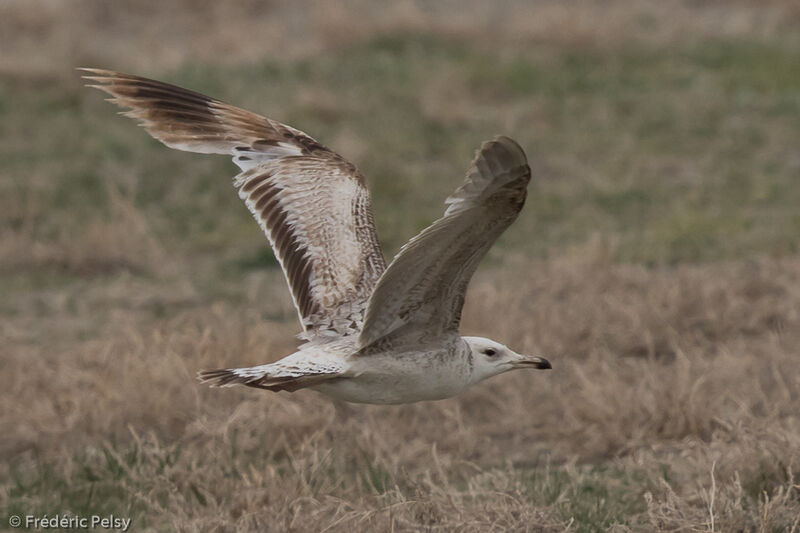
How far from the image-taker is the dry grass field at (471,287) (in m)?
5.62

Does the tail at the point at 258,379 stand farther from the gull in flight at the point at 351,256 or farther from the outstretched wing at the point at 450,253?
the outstretched wing at the point at 450,253

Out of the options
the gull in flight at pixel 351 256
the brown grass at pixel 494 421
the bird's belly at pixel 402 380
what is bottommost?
the brown grass at pixel 494 421

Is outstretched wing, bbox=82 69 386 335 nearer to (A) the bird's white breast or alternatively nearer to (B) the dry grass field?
(A) the bird's white breast

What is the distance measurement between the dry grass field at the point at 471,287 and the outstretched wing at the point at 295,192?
2.26 feet

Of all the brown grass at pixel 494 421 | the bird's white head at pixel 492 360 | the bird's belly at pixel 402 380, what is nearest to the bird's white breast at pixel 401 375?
the bird's belly at pixel 402 380

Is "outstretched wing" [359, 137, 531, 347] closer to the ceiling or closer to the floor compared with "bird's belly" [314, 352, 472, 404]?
closer to the ceiling

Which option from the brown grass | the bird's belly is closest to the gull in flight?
the bird's belly

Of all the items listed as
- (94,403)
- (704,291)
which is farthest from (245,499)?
(704,291)

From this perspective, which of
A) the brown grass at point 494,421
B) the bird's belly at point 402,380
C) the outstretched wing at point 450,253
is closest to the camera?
the outstretched wing at point 450,253

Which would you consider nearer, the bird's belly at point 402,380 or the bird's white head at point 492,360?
the bird's belly at point 402,380

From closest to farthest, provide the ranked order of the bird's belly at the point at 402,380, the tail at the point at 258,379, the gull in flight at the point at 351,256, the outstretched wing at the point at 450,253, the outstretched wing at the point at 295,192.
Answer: the outstretched wing at the point at 450,253 → the gull in flight at the point at 351,256 → the tail at the point at 258,379 → the bird's belly at the point at 402,380 → the outstretched wing at the point at 295,192

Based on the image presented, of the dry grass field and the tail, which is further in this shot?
the dry grass field

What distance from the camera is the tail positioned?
4625 millimetres

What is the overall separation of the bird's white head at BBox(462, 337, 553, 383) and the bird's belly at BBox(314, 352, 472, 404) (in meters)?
0.11
